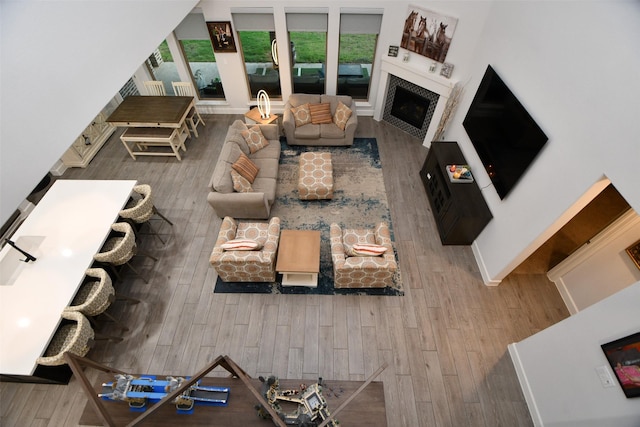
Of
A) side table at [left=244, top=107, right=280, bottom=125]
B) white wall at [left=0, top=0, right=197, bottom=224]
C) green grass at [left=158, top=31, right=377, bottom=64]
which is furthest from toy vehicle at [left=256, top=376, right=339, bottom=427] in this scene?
green grass at [left=158, top=31, right=377, bottom=64]

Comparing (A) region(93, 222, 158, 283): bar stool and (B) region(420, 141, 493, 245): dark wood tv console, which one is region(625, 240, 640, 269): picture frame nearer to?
(B) region(420, 141, 493, 245): dark wood tv console

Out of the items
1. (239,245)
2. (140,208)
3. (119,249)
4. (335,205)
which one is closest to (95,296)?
(119,249)

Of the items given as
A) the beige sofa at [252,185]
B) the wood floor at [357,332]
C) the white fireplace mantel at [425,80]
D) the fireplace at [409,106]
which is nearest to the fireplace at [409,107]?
the fireplace at [409,106]

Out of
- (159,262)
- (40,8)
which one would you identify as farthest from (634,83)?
(159,262)

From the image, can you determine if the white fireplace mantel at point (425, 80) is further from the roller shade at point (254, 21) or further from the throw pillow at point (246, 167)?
the throw pillow at point (246, 167)

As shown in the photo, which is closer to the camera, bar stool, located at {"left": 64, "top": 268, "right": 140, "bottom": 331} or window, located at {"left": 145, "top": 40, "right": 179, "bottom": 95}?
bar stool, located at {"left": 64, "top": 268, "right": 140, "bottom": 331}

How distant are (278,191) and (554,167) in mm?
4065

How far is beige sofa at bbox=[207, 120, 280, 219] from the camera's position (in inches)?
188

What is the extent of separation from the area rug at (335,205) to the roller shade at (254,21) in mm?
2281

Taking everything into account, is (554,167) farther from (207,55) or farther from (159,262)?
(207,55)

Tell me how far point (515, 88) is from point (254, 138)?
13.7 feet

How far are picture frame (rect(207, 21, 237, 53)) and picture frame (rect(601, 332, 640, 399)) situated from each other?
23.5 feet

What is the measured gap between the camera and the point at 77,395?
140 inches

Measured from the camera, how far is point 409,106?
6.42m
